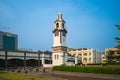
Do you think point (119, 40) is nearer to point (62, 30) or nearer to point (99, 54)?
point (62, 30)

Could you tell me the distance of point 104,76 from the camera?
1513 inches

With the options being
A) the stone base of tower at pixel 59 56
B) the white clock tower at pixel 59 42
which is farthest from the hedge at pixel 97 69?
the white clock tower at pixel 59 42

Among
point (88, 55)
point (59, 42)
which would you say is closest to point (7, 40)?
point (88, 55)

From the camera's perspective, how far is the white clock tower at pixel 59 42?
2422 inches

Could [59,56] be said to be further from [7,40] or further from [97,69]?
[7,40]

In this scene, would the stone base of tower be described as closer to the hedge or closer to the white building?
the hedge

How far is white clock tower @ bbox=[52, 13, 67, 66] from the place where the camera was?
202ft

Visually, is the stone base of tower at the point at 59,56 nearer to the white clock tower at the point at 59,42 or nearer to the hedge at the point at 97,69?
the white clock tower at the point at 59,42

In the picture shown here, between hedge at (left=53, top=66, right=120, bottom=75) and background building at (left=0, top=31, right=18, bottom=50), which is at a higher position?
background building at (left=0, top=31, right=18, bottom=50)

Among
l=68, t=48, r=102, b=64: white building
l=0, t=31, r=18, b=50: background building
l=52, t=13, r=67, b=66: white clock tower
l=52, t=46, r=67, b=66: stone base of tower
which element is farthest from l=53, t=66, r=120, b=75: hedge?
l=0, t=31, r=18, b=50: background building

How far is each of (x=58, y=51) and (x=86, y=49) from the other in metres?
56.4

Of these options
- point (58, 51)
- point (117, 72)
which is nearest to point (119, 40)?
point (117, 72)

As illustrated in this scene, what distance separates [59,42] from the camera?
62.2 meters

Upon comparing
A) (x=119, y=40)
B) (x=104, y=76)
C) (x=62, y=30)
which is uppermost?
(x=62, y=30)
